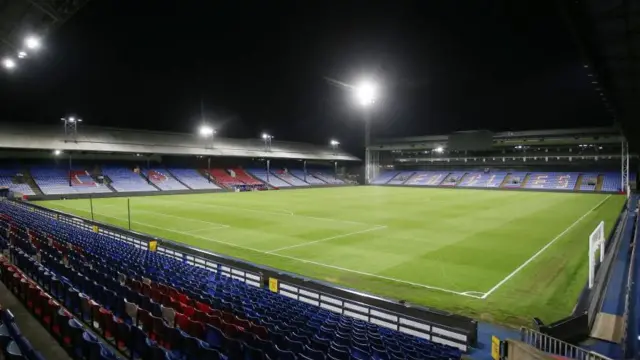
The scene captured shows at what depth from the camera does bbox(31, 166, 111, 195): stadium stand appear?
126 feet

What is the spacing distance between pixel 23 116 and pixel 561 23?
49.2 meters

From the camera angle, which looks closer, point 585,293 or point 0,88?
point 585,293

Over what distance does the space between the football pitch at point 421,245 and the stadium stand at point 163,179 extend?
49.0 feet

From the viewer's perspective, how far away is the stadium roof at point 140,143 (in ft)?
124

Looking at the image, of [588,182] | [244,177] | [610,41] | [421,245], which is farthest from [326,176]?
[610,41]

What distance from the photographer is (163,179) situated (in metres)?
48.2

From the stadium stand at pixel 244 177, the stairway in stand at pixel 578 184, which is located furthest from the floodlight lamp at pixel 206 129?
the stairway in stand at pixel 578 184

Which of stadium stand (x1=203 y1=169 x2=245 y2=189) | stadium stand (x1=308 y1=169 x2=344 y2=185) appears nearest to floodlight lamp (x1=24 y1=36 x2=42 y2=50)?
stadium stand (x1=203 y1=169 x2=245 y2=189)

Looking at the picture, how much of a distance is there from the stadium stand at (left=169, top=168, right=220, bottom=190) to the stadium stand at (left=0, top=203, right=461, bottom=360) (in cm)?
3884

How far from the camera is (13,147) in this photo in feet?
117

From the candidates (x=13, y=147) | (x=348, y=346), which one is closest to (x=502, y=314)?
(x=348, y=346)

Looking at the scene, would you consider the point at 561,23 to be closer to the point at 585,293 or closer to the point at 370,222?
the point at 585,293

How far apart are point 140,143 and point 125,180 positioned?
485 cm

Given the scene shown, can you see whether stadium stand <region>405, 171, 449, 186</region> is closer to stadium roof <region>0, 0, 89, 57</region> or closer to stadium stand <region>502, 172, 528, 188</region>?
stadium stand <region>502, 172, 528, 188</region>
